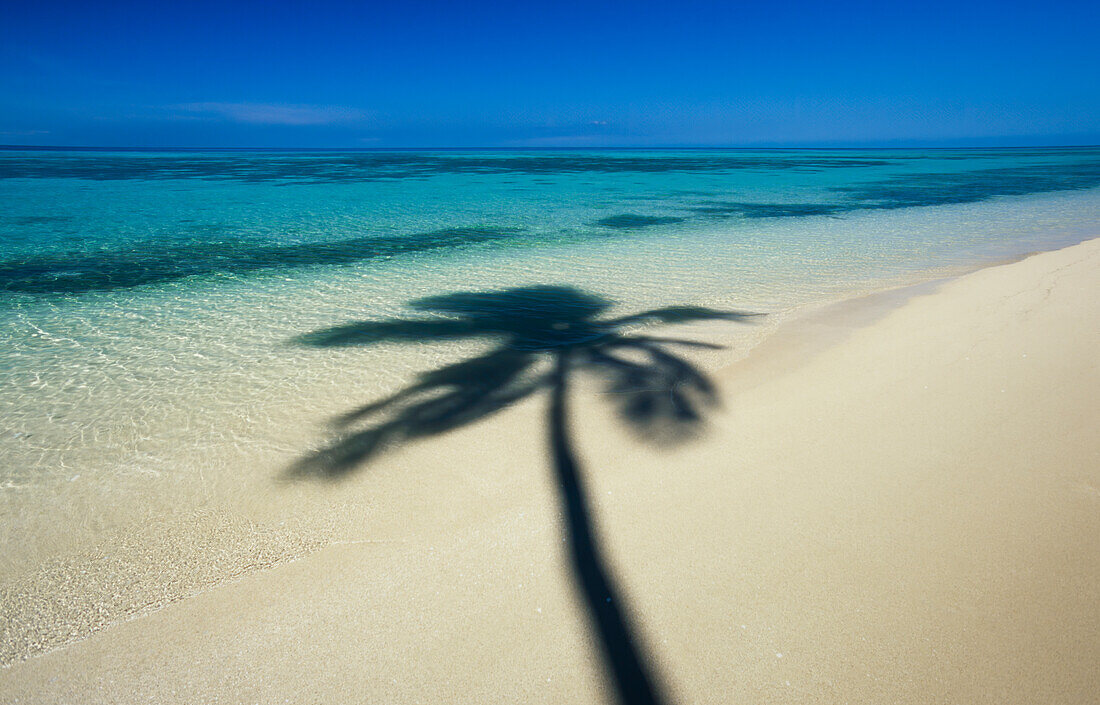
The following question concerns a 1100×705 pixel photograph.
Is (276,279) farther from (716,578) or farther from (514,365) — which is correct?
(716,578)

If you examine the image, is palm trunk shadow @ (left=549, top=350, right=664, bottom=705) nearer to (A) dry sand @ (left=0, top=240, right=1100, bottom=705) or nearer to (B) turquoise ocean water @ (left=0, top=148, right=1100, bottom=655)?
(A) dry sand @ (left=0, top=240, right=1100, bottom=705)

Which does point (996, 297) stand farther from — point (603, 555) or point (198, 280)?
point (198, 280)

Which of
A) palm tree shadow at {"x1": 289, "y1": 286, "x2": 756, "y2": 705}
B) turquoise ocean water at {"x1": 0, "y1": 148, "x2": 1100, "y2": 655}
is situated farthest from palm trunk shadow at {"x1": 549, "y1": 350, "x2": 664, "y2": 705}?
turquoise ocean water at {"x1": 0, "y1": 148, "x2": 1100, "y2": 655}

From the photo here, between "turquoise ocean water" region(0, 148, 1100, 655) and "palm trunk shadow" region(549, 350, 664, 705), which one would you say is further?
"turquoise ocean water" region(0, 148, 1100, 655)

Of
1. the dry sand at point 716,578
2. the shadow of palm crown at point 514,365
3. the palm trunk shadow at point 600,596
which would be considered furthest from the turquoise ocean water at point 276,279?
the palm trunk shadow at point 600,596

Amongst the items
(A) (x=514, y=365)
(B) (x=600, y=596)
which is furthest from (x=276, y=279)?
(B) (x=600, y=596)

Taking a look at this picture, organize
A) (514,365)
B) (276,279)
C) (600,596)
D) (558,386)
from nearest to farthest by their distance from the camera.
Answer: (600,596) → (558,386) → (514,365) → (276,279)
